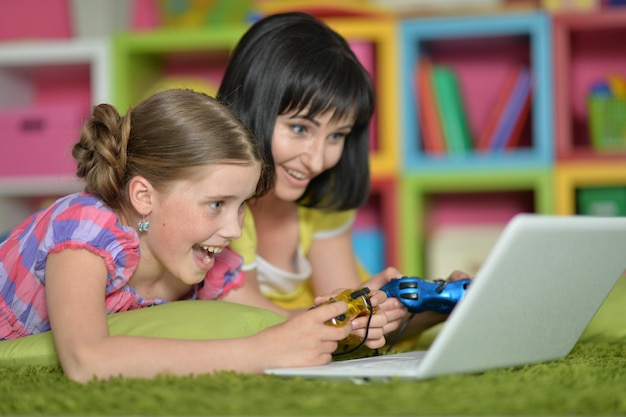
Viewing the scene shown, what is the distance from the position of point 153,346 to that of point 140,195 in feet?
0.91

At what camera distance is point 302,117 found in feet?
5.28

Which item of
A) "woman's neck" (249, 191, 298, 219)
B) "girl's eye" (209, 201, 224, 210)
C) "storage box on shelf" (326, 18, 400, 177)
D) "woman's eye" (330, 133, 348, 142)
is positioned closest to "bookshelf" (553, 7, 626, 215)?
"storage box on shelf" (326, 18, 400, 177)

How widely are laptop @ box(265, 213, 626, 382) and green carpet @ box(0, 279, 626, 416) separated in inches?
1.1

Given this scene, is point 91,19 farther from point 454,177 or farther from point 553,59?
point 553,59

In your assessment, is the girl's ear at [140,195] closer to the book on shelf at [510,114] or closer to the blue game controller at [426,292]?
the blue game controller at [426,292]

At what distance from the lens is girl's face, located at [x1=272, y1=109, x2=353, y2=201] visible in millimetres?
1614

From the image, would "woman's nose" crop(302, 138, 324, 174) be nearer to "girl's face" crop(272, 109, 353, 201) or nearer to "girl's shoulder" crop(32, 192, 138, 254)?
"girl's face" crop(272, 109, 353, 201)

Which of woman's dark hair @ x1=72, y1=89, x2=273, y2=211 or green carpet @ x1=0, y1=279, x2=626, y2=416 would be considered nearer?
green carpet @ x1=0, y1=279, x2=626, y2=416

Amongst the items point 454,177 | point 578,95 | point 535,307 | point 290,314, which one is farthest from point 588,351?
point 578,95

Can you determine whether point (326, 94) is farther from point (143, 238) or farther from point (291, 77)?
point (143, 238)

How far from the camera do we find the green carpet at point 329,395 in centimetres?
86

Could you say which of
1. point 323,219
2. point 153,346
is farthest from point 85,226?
point 323,219

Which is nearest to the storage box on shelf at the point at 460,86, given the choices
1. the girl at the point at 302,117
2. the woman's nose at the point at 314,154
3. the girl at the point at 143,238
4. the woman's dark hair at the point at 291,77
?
the girl at the point at 302,117

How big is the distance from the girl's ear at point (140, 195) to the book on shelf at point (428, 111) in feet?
4.74
